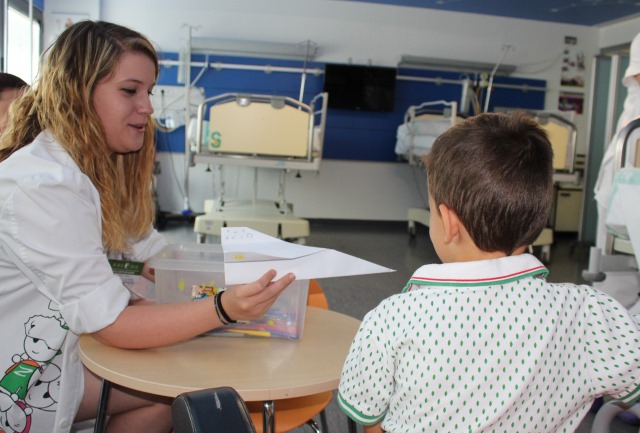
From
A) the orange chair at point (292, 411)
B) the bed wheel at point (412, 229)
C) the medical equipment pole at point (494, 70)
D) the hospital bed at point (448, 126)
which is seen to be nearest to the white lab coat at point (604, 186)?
the hospital bed at point (448, 126)

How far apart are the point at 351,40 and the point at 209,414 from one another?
7625 millimetres

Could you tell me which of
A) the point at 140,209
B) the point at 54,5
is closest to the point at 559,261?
the point at 140,209

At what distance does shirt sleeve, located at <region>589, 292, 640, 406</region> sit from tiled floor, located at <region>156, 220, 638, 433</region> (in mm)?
1509

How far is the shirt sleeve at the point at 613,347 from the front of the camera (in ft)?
2.61

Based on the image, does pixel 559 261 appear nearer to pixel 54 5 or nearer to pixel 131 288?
pixel 131 288

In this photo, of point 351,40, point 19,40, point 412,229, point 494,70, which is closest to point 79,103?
point 19,40

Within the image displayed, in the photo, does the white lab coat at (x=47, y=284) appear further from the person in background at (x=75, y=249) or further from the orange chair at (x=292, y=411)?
the orange chair at (x=292, y=411)

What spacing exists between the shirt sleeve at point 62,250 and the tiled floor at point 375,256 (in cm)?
131

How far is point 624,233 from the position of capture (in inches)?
90.7

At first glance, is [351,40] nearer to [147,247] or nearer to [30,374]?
[147,247]

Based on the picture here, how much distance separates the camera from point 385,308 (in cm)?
80

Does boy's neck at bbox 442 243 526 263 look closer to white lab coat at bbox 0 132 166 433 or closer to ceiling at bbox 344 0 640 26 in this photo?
white lab coat at bbox 0 132 166 433

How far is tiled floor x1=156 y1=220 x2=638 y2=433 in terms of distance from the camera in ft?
12.1

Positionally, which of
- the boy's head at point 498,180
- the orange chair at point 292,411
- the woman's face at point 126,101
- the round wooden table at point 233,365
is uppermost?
the woman's face at point 126,101
